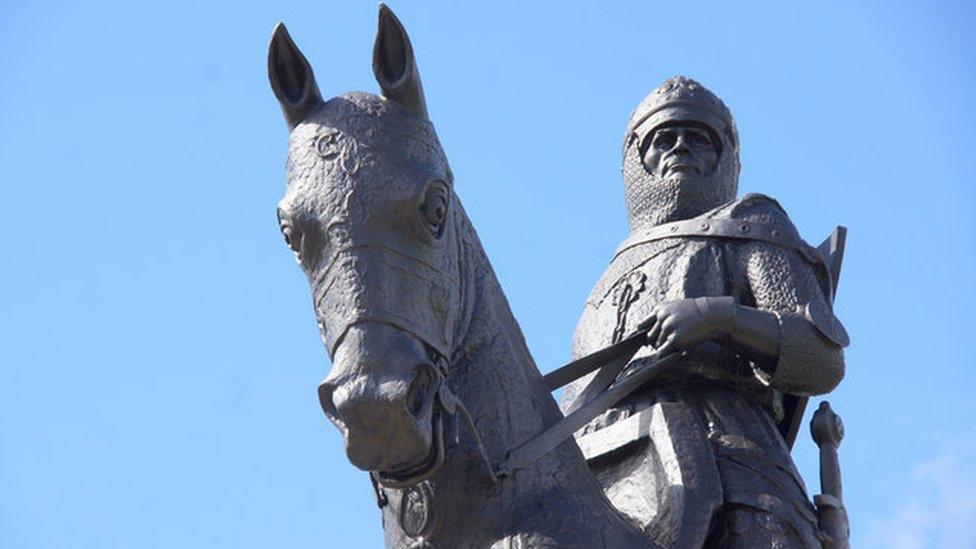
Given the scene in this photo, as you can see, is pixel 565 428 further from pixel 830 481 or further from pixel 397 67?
pixel 830 481

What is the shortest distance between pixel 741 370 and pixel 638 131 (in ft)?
5.21

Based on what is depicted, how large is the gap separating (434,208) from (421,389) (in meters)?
0.68

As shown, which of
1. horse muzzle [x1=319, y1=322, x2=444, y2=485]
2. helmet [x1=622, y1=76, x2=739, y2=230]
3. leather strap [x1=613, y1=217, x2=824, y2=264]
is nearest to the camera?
horse muzzle [x1=319, y1=322, x2=444, y2=485]

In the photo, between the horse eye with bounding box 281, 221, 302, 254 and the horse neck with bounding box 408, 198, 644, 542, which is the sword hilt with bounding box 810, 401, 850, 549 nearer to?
the horse neck with bounding box 408, 198, 644, 542

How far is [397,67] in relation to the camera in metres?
7.20

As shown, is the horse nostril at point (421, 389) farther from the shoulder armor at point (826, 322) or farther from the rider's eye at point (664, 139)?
the rider's eye at point (664, 139)

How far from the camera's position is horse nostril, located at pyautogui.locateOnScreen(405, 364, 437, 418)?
6.50 metres

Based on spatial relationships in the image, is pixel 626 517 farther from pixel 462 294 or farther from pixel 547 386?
pixel 462 294

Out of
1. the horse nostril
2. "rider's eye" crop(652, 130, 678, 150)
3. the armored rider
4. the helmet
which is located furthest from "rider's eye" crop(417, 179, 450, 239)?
"rider's eye" crop(652, 130, 678, 150)

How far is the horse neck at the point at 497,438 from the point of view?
7066 millimetres

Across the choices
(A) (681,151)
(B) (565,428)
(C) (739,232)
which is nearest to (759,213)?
(C) (739,232)

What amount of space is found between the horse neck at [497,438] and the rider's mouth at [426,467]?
0.89 ft

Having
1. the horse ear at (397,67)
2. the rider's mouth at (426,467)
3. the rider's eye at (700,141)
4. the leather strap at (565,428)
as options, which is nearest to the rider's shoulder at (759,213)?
the rider's eye at (700,141)

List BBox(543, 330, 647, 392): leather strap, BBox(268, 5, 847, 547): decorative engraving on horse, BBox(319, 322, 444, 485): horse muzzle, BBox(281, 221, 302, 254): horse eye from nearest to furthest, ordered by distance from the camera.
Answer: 1. BBox(319, 322, 444, 485): horse muzzle
2. BBox(268, 5, 847, 547): decorative engraving on horse
3. BBox(281, 221, 302, 254): horse eye
4. BBox(543, 330, 647, 392): leather strap
